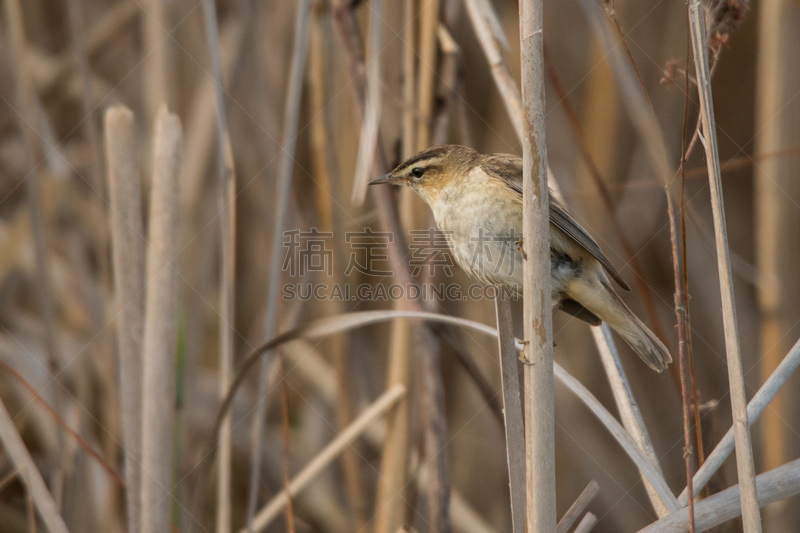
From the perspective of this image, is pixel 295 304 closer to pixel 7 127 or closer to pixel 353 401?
pixel 353 401

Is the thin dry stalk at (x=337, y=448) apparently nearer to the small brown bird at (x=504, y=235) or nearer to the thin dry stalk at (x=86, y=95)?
the small brown bird at (x=504, y=235)

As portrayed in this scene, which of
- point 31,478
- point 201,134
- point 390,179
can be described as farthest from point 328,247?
point 31,478

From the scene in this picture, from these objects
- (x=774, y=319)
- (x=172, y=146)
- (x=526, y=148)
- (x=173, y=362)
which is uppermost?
(x=172, y=146)

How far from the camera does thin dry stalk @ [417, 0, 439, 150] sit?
193 cm

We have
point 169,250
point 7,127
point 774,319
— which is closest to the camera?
point 169,250

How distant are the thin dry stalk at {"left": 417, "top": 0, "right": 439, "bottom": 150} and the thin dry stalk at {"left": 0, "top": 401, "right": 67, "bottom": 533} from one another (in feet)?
4.92

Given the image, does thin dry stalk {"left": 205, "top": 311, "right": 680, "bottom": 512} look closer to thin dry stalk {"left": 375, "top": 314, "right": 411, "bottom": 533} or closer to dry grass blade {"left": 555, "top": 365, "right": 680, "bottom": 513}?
dry grass blade {"left": 555, "top": 365, "right": 680, "bottom": 513}

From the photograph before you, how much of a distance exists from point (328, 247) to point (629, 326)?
1.12 meters

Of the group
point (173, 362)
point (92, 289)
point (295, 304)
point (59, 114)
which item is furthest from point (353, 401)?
point (59, 114)

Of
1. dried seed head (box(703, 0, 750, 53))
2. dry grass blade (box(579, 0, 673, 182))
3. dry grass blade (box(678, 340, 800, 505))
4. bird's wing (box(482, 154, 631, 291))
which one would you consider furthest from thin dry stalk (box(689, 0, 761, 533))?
dry grass blade (box(579, 0, 673, 182))

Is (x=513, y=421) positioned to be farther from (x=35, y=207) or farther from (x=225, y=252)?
(x=35, y=207)

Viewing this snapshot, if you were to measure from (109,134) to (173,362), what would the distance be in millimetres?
647

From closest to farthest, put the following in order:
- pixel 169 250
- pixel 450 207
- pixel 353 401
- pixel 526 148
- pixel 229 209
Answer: pixel 526 148
pixel 169 250
pixel 229 209
pixel 450 207
pixel 353 401

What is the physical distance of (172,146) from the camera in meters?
1.62
